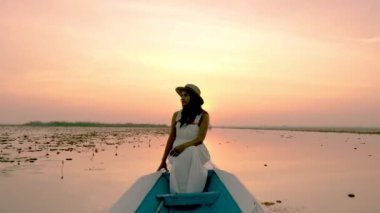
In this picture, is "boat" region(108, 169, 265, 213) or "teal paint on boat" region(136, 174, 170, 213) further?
"teal paint on boat" region(136, 174, 170, 213)

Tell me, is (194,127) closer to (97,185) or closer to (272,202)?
(272,202)

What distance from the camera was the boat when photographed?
19.2 feet

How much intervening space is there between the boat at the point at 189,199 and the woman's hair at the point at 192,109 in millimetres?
1160

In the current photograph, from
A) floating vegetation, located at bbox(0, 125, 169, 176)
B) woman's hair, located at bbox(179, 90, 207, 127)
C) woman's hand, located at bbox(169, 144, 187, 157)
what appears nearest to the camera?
woman's hand, located at bbox(169, 144, 187, 157)

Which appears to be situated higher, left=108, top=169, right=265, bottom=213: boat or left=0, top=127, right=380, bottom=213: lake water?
left=108, top=169, right=265, bottom=213: boat

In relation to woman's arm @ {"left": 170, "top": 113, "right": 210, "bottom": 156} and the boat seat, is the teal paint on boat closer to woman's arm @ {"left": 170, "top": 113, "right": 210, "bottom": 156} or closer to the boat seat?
the boat seat

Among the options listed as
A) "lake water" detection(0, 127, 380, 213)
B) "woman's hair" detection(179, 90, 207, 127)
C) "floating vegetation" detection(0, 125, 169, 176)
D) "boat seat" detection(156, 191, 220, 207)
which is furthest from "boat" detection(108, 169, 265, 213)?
"floating vegetation" detection(0, 125, 169, 176)

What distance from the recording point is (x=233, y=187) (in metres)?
6.46

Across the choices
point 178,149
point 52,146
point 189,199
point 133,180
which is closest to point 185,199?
point 189,199

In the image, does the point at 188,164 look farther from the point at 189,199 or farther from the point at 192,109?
the point at 192,109

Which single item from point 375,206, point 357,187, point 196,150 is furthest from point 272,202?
point 196,150

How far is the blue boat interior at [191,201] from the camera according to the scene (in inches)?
229

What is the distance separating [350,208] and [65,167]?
13154 millimetres

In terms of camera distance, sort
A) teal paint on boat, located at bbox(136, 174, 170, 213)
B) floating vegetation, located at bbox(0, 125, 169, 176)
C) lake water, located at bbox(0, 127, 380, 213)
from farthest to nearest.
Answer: floating vegetation, located at bbox(0, 125, 169, 176) → lake water, located at bbox(0, 127, 380, 213) → teal paint on boat, located at bbox(136, 174, 170, 213)
